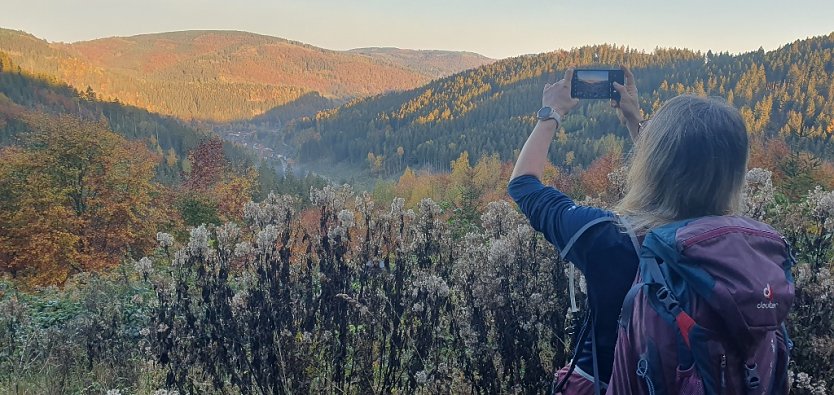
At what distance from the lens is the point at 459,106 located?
408 feet

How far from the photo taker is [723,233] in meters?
1.42

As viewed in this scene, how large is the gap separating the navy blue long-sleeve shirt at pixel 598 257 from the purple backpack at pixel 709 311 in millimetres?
148

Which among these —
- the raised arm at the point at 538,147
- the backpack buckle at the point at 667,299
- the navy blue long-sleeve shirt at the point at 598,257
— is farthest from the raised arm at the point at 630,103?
the backpack buckle at the point at 667,299

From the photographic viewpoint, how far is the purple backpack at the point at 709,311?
4.39ft

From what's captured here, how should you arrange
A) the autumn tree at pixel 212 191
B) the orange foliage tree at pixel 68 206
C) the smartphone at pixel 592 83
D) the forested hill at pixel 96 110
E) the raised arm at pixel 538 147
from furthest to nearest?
the forested hill at pixel 96 110
the autumn tree at pixel 212 191
the orange foliage tree at pixel 68 206
the smartphone at pixel 592 83
the raised arm at pixel 538 147

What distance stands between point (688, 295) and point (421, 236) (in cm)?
286

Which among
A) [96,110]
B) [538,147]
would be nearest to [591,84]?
[538,147]

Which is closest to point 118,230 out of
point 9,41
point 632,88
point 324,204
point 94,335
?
point 94,335

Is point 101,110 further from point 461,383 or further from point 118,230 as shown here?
point 461,383

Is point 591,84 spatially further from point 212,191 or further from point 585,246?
point 212,191

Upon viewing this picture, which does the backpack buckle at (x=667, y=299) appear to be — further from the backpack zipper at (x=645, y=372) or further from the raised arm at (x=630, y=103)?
the raised arm at (x=630, y=103)

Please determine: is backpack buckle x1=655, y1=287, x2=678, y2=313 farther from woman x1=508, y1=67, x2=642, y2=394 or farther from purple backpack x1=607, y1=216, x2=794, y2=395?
woman x1=508, y1=67, x2=642, y2=394

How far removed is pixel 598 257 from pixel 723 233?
14.4 inches

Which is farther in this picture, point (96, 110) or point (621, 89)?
point (96, 110)
